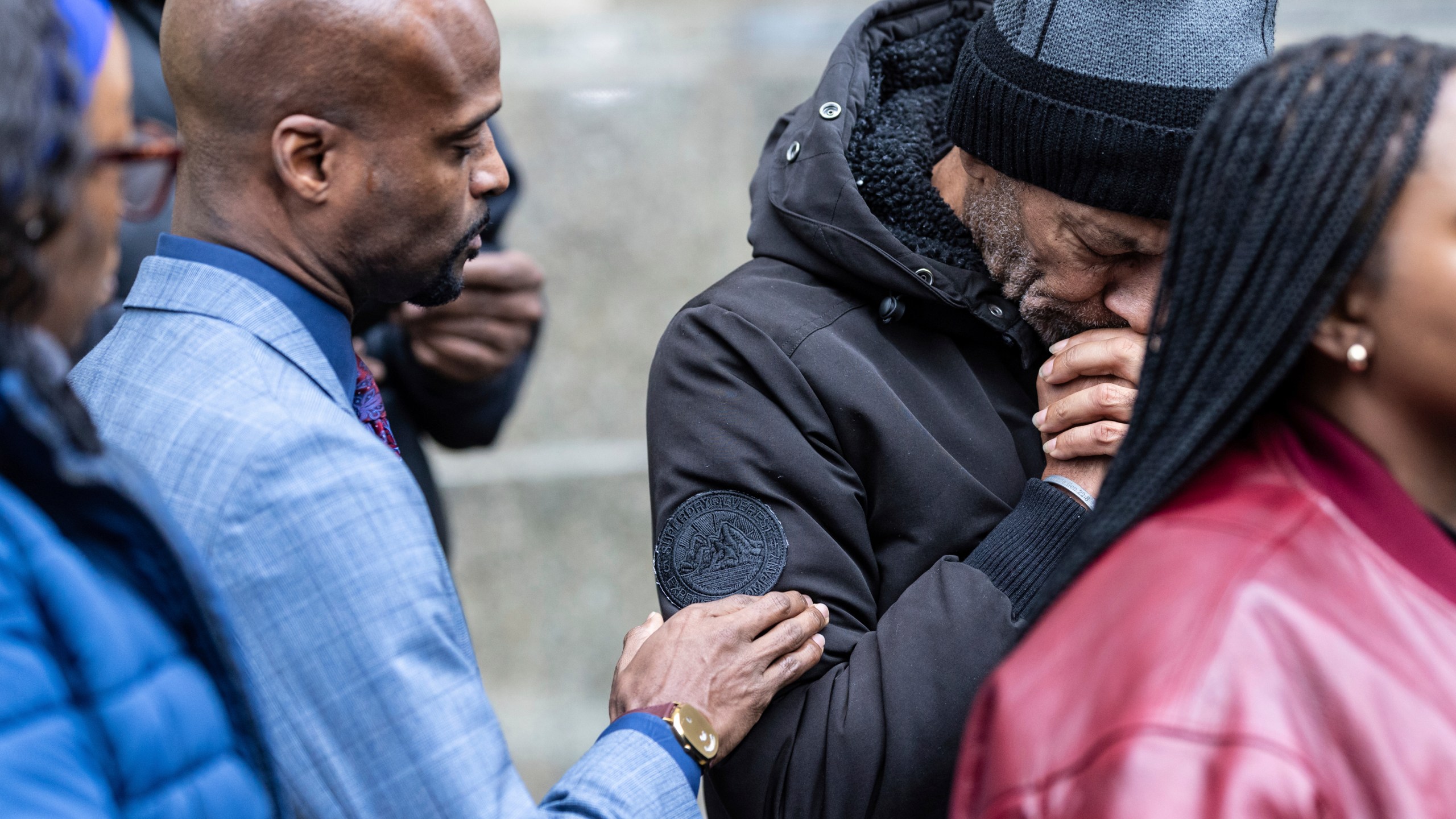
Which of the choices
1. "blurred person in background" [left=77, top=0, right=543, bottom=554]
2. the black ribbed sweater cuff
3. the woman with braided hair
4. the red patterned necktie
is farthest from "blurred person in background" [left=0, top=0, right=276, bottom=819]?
"blurred person in background" [left=77, top=0, right=543, bottom=554]

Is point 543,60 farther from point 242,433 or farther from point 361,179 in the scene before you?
point 242,433

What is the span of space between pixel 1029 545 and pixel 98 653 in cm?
128

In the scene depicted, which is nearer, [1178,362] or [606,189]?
[1178,362]

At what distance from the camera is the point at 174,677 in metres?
1.21

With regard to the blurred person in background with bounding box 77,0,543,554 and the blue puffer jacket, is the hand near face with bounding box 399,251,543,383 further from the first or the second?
the blue puffer jacket

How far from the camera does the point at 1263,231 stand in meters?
1.23

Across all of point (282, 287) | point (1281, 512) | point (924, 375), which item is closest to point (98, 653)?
point (282, 287)

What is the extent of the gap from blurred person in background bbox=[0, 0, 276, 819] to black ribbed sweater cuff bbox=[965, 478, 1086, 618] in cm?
107

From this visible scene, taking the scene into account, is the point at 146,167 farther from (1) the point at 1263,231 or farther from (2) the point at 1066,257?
(2) the point at 1066,257

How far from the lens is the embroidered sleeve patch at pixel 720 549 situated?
6.26 ft

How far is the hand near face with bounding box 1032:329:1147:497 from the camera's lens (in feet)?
6.37

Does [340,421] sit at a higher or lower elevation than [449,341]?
higher

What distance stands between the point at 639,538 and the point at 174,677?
3287 millimetres

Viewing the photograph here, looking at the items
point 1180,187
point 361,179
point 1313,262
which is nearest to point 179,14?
point 361,179
